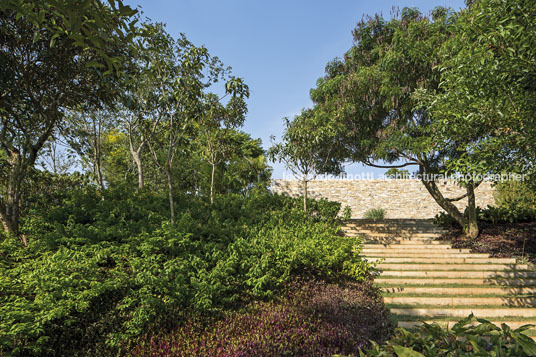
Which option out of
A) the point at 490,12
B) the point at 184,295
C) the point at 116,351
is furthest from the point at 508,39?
the point at 116,351

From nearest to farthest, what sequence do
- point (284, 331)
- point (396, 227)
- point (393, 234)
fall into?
point (284, 331) < point (393, 234) < point (396, 227)

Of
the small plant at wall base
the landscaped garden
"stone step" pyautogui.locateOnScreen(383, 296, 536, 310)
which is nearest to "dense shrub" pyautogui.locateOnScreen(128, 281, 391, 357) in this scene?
the landscaped garden

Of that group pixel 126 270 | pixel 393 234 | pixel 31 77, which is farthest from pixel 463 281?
pixel 31 77

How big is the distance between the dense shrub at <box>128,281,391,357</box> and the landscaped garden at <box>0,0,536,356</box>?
0.08ft

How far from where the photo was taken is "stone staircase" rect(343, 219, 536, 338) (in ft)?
18.8

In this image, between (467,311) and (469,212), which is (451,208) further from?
(467,311)

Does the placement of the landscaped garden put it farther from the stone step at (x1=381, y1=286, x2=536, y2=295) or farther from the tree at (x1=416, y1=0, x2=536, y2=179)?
the stone step at (x1=381, y1=286, x2=536, y2=295)

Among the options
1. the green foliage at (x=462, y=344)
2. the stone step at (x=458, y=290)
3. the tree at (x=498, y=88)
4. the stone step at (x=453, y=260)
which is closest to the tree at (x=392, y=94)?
the stone step at (x=453, y=260)

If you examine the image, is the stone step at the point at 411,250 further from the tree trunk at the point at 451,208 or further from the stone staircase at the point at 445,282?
the tree trunk at the point at 451,208

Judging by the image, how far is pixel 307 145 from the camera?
410 inches

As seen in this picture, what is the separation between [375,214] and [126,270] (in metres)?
17.1

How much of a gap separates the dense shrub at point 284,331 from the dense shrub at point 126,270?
0.94 feet

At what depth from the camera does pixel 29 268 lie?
4.45 metres

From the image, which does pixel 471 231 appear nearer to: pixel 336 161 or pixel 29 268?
pixel 336 161
